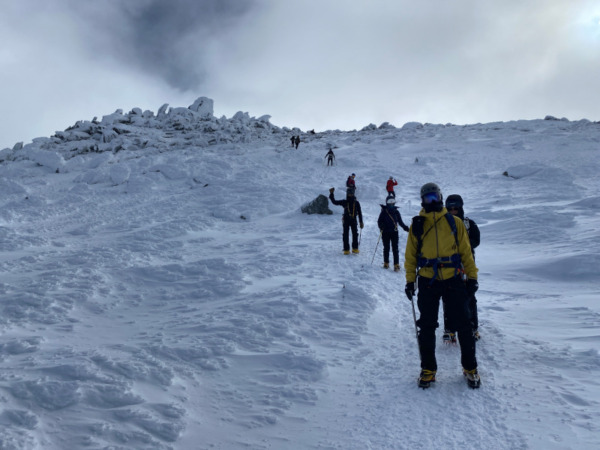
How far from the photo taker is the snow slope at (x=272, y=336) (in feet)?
11.5

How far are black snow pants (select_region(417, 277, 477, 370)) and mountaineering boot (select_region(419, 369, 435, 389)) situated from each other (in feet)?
0.14

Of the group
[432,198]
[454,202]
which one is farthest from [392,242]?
[432,198]

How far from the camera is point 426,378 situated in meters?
4.21

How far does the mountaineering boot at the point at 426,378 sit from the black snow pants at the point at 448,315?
4cm

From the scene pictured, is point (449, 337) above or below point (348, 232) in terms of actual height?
below

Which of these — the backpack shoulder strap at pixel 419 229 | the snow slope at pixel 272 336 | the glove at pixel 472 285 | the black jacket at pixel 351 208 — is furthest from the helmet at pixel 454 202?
the black jacket at pixel 351 208

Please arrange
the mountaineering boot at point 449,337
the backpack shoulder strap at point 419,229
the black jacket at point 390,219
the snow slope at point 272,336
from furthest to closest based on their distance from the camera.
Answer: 1. the black jacket at point 390,219
2. the mountaineering boot at point 449,337
3. the backpack shoulder strap at point 419,229
4. the snow slope at point 272,336

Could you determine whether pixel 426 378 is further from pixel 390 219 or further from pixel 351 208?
pixel 351 208

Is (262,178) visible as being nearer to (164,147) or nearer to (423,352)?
(164,147)

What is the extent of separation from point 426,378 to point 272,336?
88.8 inches

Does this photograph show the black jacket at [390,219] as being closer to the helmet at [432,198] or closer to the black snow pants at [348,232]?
the black snow pants at [348,232]

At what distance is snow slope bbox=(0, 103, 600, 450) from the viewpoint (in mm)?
3518

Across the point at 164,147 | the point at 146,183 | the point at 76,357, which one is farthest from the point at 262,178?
the point at 76,357

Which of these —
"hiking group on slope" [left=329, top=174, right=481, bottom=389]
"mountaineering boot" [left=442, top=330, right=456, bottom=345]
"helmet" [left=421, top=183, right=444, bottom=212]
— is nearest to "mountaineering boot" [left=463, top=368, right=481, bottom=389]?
"hiking group on slope" [left=329, top=174, right=481, bottom=389]
